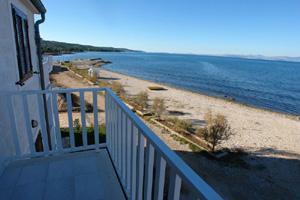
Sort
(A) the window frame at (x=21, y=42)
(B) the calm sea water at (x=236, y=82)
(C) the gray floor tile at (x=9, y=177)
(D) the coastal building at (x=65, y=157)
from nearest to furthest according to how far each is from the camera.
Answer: (D) the coastal building at (x=65, y=157) < (C) the gray floor tile at (x=9, y=177) < (A) the window frame at (x=21, y=42) < (B) the calm sea water at (x=236, y=82)

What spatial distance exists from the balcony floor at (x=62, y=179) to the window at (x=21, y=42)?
54.5 inches

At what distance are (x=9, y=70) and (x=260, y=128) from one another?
11.8 m

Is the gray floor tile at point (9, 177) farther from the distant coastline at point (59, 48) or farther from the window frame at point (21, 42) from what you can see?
the distant coastline at point (59, 48)

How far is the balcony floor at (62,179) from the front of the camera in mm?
2246

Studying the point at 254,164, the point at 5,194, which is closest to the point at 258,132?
the point at 254,164

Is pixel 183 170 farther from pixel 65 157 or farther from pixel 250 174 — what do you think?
pixel 250 174

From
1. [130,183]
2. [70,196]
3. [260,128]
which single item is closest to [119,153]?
[130,183]

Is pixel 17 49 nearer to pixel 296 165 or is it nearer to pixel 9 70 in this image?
pixel 9 70

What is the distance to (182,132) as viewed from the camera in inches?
385

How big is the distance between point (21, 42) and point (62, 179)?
2727 mm

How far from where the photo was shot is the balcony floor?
2246 mm

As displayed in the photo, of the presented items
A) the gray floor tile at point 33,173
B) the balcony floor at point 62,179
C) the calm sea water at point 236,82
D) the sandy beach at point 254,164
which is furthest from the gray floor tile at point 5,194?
the calm sea water at point 236,82

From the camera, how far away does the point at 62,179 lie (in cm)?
250

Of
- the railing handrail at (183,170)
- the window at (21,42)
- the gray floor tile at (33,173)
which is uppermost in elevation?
the window at (21,42)
